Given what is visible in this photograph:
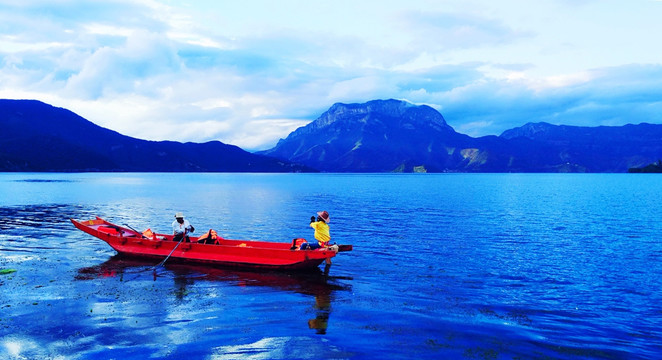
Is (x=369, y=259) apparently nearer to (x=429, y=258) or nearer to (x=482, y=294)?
(x=429, y=258)

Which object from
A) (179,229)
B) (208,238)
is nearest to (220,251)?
(208,238)

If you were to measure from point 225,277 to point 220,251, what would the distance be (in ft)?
7.76

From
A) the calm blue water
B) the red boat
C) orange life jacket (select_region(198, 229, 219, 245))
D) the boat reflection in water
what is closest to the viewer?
the calm blue water

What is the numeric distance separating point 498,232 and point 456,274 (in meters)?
17.9

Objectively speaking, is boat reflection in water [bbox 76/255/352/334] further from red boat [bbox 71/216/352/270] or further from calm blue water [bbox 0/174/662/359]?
red boat [bbox 71/216/352/270]

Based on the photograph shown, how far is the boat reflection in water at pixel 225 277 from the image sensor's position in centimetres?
2042

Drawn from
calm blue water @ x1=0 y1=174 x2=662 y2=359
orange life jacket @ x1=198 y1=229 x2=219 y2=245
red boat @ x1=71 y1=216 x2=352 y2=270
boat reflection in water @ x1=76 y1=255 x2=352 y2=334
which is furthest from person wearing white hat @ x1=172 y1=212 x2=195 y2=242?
calm blue water @ x1=0 y1=174 x2=662 y2=359

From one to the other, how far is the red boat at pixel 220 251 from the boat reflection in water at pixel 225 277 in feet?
1.55

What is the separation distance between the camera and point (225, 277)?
74.4ft

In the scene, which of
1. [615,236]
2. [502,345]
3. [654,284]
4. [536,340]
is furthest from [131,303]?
[615,236]

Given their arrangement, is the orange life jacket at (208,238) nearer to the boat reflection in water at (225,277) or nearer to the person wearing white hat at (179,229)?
the person wearing white hat at (179,229)

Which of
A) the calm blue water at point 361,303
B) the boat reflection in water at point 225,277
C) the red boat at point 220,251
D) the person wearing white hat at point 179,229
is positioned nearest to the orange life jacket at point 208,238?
the red boat at point 220,251

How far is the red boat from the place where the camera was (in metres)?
22.8

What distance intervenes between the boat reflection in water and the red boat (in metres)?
0.47
